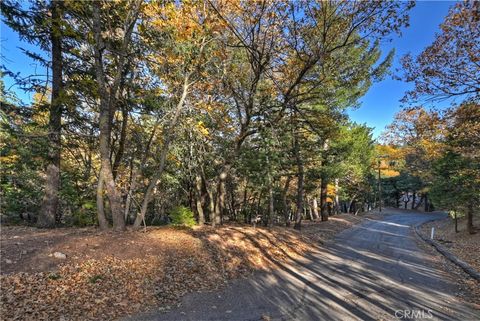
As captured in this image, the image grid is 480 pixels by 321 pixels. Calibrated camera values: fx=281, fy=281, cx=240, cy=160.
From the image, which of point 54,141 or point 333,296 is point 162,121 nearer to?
point 54,141

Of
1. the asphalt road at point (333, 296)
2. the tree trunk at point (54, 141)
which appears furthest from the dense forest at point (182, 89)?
the asphalt road at point (333, 296)

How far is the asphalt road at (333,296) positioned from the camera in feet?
16.8

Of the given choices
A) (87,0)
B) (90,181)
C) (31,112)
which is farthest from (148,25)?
(90,181)

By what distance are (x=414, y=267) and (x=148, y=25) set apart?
480 inches

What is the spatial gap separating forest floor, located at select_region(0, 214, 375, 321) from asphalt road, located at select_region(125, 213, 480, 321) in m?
0.54

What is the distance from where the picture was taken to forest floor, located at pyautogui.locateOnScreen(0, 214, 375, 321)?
4664mm

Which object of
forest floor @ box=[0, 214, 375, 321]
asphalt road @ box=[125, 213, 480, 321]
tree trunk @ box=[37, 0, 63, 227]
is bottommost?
asphalt road @ box=[125, 213, 480, 321]

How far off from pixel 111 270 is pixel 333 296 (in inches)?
188

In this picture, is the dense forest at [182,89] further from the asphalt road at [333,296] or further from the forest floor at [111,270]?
the asphalt road at [333,296]

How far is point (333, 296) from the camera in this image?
6.09 metres

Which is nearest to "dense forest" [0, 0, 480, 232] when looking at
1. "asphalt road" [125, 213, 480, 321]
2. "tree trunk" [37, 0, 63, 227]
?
"tree trunk" [37, 0, 63, 227]

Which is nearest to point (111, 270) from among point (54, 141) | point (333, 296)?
point (333, 296)

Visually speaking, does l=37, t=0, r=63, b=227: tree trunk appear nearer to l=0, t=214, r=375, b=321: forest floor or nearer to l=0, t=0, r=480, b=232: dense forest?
l=0, t=0, r=480, b=232: dense forest

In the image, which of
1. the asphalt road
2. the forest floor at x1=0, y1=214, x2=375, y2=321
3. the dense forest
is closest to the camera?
the forest floor at x1=0, y1=214, x2=375, y2=321
